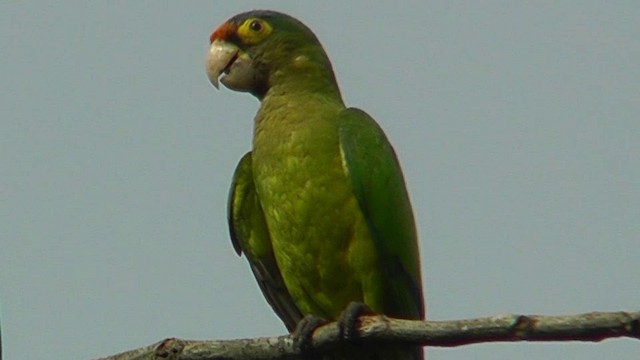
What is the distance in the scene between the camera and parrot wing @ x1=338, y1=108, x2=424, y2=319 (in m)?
6.91

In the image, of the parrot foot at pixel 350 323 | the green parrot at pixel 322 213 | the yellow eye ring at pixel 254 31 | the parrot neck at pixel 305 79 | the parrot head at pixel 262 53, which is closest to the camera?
the parrot foot at pixel 350 323

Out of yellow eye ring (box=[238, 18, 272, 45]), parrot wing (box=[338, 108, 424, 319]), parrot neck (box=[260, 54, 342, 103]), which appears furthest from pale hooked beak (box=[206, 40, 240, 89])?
parrot wing (box=[338, 108, 424, 319])

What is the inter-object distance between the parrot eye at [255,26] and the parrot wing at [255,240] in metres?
1.02

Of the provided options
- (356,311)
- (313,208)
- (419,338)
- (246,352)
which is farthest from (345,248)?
(419,338)

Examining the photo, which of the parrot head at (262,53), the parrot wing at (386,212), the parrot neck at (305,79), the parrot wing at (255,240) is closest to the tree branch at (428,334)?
the parrot wing at (386,212)

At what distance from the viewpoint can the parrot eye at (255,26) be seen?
8.05 meters

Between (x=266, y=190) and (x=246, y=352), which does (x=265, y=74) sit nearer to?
(x=266, y=190)

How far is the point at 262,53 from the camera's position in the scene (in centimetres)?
796

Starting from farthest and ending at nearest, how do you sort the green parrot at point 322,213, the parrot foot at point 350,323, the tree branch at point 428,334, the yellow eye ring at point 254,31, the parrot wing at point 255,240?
the yellow eye ring at point 254,31
the parrot wing at point 255,240
the green parrot at point 322,213
the parrot foot at point 350,323
the tree branch at point 428,334

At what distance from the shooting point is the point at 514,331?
4523mm

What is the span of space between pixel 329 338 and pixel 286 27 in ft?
9.60

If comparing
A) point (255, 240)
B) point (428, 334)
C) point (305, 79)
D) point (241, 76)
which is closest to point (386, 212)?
point (255, 240)

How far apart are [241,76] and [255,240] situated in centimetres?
121

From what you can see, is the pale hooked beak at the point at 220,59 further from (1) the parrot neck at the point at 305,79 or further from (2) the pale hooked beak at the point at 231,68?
(1) the parrot neck at the point at 305,79
